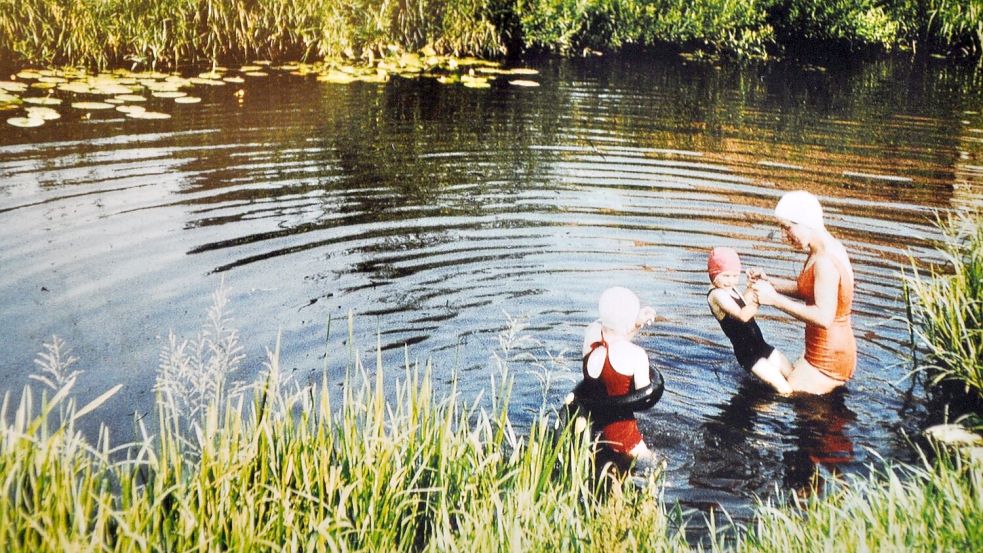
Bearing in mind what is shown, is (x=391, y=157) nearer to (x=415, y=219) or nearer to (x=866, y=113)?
(x=415, y=219)

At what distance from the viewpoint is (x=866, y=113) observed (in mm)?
12117

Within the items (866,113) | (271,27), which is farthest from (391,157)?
(866,113)

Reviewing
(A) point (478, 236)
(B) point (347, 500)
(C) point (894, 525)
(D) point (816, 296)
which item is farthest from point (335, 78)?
(C) point (894, 525)

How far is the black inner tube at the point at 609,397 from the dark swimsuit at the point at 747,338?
3.58 ft

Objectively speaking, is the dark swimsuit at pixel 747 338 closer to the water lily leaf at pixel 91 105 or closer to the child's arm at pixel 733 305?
the child's arm at pixel 733 305

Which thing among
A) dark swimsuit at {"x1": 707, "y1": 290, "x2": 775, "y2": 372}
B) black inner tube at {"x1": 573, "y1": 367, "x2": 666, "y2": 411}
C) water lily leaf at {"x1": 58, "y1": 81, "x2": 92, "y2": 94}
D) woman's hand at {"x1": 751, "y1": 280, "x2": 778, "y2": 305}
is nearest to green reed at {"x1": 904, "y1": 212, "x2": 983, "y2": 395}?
woman's hand at {"x1": 751, "y1": 280, "x2": 778, "y2": 305}

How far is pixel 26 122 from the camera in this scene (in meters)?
8.53

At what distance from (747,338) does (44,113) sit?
753cm

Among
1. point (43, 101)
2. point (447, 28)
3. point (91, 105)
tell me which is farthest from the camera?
point (447, 28)

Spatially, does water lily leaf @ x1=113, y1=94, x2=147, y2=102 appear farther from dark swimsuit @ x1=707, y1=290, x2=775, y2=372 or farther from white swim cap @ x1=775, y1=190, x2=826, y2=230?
white swim cap @ x1=775, y1=190, x2=826, y2=230

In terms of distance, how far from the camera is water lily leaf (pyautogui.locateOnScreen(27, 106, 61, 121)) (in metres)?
8.81

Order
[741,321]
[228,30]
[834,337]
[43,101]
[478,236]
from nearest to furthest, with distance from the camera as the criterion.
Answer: [834,337], [741,321], [478,236], [43,101], [228,30]

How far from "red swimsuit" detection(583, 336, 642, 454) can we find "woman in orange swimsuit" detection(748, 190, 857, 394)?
102 centimetres

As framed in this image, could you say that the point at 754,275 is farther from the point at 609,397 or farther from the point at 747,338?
the point at 609,397
